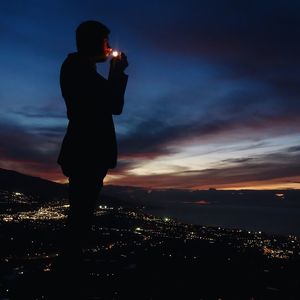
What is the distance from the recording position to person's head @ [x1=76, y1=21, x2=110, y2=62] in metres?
4.04

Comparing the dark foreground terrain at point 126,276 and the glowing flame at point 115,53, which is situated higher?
the glowing flame at point 115,53

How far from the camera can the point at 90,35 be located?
13.3ft

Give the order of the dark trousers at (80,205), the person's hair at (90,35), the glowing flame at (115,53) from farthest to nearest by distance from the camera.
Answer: the glowing flame at (115,53), the person's hair at (90,35), the dark trousers at (80,205)

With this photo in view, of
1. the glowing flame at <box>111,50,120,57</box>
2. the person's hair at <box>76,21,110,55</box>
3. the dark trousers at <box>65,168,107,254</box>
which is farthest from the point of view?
the glowing flame at <box>111,50,120,57</box>

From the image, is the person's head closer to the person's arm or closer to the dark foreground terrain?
the person's arm

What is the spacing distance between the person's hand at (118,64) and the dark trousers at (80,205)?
109cm

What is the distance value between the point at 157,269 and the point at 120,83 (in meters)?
29.5

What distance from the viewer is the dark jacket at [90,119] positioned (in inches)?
155

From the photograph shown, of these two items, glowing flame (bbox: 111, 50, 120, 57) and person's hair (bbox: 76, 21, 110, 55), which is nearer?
person's hair (bbox: 76, 21, 110, 55)

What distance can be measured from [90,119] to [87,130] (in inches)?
4.6

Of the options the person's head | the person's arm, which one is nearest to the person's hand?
the person's arm

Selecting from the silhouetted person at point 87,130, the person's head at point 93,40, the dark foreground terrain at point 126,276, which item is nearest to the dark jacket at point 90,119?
the silhouetted person at point 87,130

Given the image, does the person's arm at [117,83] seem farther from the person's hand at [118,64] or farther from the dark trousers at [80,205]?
the dark trousers at [80,205]

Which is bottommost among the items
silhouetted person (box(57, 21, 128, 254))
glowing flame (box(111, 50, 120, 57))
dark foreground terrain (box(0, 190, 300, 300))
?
dark foreground terrain (box(0, 190, 300, 300))
